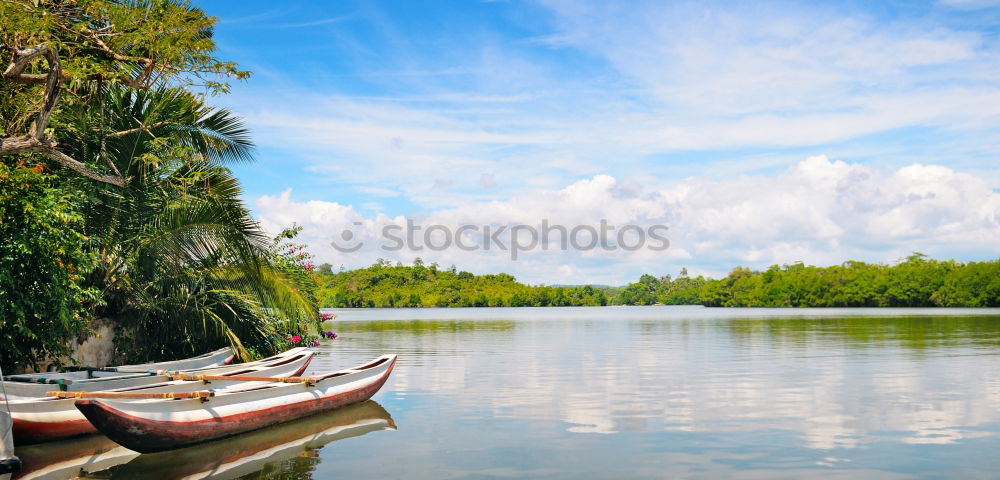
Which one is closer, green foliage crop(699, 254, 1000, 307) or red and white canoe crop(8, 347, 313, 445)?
red and white canoe crop(8, 347, 313, 445)

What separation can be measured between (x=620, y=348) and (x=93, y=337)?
1658 centimetres

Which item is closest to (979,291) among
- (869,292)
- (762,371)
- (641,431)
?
(869,292)

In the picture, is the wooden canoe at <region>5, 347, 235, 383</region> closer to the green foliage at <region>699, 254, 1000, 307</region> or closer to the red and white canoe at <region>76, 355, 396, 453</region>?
the red and white canoe at <region>76, 355, 396, 453</region>

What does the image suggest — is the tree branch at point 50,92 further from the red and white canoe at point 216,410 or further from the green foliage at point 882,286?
the green foliage at point 882,286

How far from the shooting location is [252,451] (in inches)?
391

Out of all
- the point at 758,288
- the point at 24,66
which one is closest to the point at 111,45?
the point at 24,66

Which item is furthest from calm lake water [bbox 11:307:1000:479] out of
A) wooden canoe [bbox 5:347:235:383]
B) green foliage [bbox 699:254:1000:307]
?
green foliage [bbox 699:254:1000:307]

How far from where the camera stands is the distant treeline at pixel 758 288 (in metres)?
85.4

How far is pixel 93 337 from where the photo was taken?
15.5 metres

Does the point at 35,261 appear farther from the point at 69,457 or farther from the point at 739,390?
the point at 739,390

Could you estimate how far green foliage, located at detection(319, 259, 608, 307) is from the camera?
111875 millimetres

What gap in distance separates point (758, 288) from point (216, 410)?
109 meters

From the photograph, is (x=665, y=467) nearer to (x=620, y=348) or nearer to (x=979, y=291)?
(x=620, y=348)

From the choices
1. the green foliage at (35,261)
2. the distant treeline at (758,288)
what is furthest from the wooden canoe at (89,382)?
the distant treeline at (758,288)
